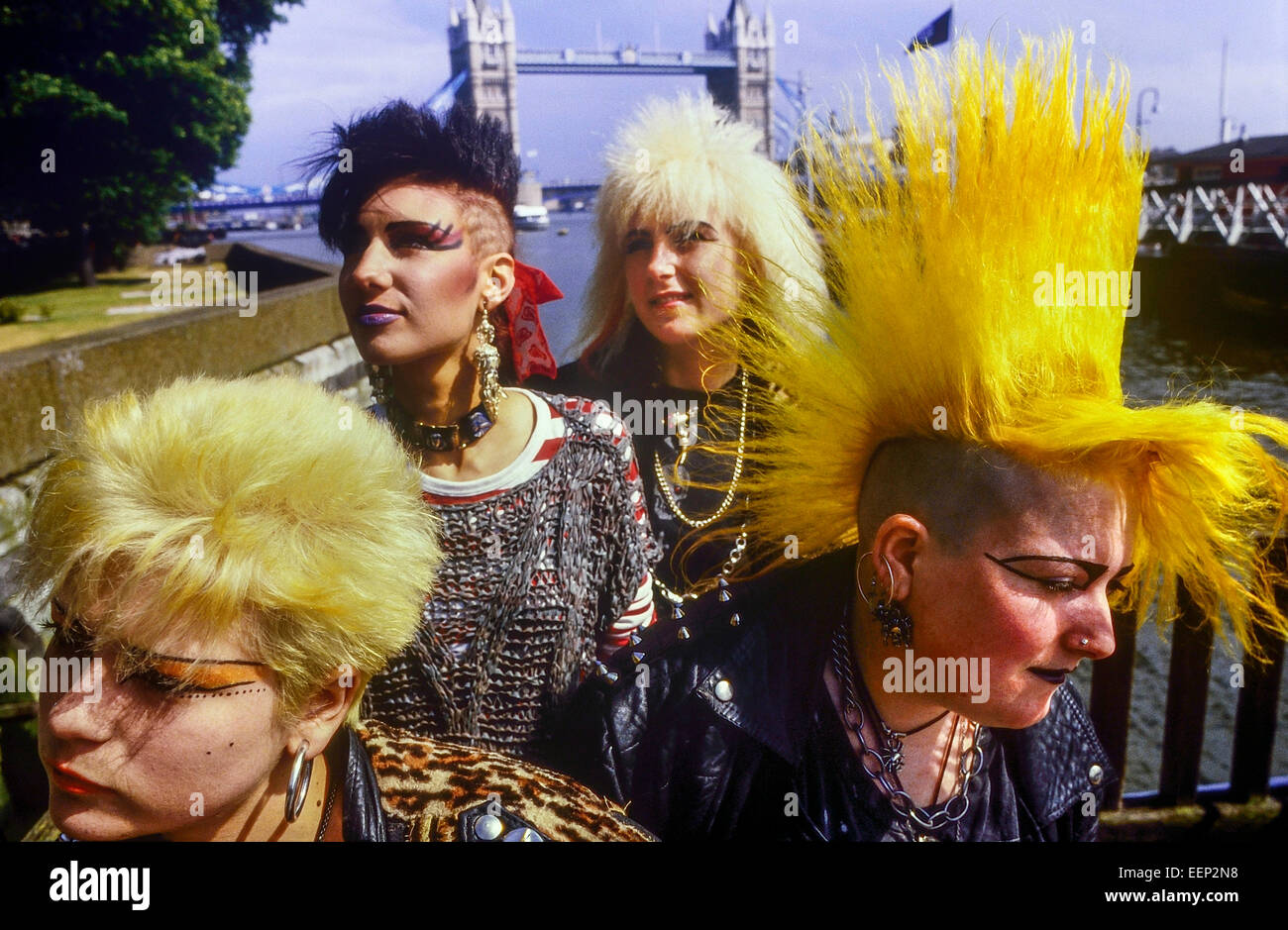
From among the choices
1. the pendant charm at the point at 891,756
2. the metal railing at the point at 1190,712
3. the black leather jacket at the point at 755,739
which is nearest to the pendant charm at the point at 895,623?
the black leather jacket at the point at 755,739

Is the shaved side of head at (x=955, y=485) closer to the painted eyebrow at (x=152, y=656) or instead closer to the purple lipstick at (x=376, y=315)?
the purple lipstick at (x=376, y=315)

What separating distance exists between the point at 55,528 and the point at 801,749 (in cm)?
138

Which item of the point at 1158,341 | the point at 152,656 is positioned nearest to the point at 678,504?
the point at 152,656

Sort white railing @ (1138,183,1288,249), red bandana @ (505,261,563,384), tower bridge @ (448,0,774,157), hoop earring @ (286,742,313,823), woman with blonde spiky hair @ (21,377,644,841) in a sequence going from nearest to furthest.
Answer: woman with blonde spiky hair @ (21,377,644,841) → hoop earring @ (286,742,313,823) → red bandana @ (505,261,563,384) → tower bridge @ (448,0,774,157) → white railing @ (1138,183,1288,249)

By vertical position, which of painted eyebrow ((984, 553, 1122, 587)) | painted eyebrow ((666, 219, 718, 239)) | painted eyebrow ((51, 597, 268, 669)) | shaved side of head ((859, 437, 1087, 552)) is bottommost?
painted eyebrow ((51, 597, 268, 669))

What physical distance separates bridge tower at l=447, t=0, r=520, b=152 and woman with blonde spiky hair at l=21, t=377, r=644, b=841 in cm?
73

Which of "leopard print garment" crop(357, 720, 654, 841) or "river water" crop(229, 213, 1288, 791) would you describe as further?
"river water" crop(229, 213, 1288, 791)

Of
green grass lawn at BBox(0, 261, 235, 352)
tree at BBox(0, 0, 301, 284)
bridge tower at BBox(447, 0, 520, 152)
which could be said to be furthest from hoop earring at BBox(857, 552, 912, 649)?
tree at BBox(0, 0, 301, 284)

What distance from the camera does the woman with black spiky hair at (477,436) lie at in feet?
5.45

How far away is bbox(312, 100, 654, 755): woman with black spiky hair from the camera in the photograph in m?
1.66

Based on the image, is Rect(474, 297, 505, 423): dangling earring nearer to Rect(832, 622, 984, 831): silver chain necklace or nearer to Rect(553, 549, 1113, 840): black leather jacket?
Rect(553, 549, 1113, 840): black leather jacket

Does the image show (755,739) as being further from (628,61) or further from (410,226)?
(628,61)
